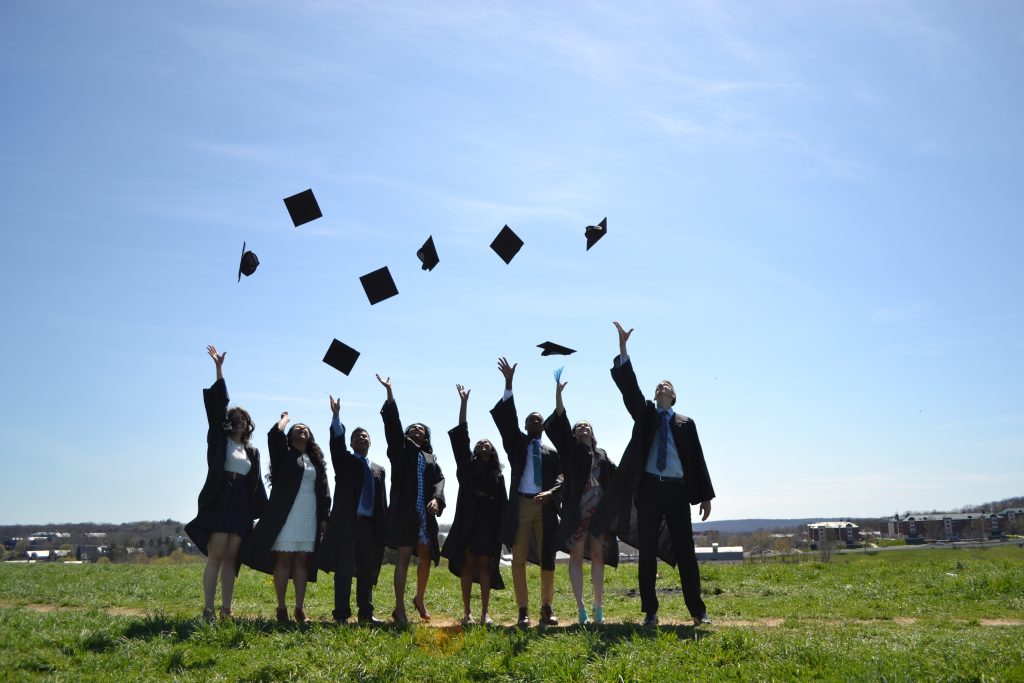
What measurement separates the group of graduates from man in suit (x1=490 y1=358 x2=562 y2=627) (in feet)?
0.04

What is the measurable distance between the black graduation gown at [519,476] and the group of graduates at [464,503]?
0.5 inches

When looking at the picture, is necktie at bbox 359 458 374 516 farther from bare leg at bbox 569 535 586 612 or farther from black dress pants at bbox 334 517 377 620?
bare leg at bbox 569 535 586 612

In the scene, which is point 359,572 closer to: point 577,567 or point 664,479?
point 577,567

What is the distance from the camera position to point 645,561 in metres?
7.98

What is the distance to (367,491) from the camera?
28.3ft

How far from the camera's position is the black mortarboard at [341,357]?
1010 centimetres

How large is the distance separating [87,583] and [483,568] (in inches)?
304

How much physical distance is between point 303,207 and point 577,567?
568 cm

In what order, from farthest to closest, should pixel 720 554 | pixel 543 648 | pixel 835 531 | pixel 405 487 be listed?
pixel 835 531
pixel 720 554
pixel 405 487
pixel 543 648

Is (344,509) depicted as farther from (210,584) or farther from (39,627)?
(39,627)

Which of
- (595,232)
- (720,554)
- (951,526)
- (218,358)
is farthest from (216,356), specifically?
(951,526)

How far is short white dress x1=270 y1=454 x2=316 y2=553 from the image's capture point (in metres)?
8.16

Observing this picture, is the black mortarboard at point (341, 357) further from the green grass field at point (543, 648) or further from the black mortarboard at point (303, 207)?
the green grass field at point (543, 648)

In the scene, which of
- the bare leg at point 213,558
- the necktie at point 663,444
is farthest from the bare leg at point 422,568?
the necktie at point 663,444
